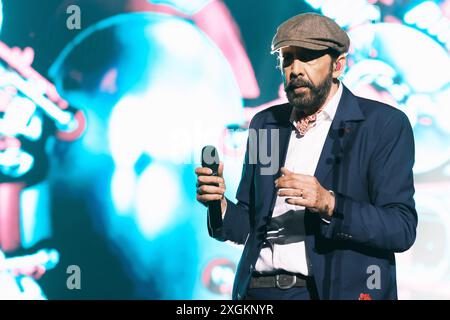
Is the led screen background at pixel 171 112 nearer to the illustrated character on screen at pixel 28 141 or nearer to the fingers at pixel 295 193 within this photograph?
the illustrated character on screen at pixel 28 141

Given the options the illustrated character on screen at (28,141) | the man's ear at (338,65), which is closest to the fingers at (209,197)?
the man's ear at (338,65)

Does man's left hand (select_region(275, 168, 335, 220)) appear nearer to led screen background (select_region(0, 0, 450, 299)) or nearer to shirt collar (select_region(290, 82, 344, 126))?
shirt collar (select_region(290, 82, 344, 126))

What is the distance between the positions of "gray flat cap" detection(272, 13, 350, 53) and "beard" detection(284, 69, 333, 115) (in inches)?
3.7

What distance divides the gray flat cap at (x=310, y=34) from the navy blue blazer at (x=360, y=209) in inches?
7.7

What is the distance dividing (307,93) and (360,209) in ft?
1.20

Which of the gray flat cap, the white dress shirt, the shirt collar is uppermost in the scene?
the gray flat cap

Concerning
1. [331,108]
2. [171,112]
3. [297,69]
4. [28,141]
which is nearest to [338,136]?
[331,108]

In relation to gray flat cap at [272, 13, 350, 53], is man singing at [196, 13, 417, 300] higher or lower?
lower

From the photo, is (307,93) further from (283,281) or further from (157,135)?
(157,135)

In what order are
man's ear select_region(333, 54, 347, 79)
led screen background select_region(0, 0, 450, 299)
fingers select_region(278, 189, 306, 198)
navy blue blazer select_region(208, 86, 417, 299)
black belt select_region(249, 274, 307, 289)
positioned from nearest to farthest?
fingers select_region(278, 189, 306, 198), navy blue blazer select_region(208, 86, 417, 299), black belt select_region(249, 274, 307, 289), man's ear select_region(333, 54, 347, 79), led screen background select_region(0, 0, 450, 299)

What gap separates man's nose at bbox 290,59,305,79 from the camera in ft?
6.68

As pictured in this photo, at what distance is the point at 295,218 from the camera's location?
205cm

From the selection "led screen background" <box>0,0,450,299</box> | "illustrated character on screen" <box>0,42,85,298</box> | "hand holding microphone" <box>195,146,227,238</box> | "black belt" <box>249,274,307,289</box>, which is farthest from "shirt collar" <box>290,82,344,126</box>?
"illustrated character on screen" <box>0,42,85,298</box>

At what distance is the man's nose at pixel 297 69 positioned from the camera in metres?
2.04
